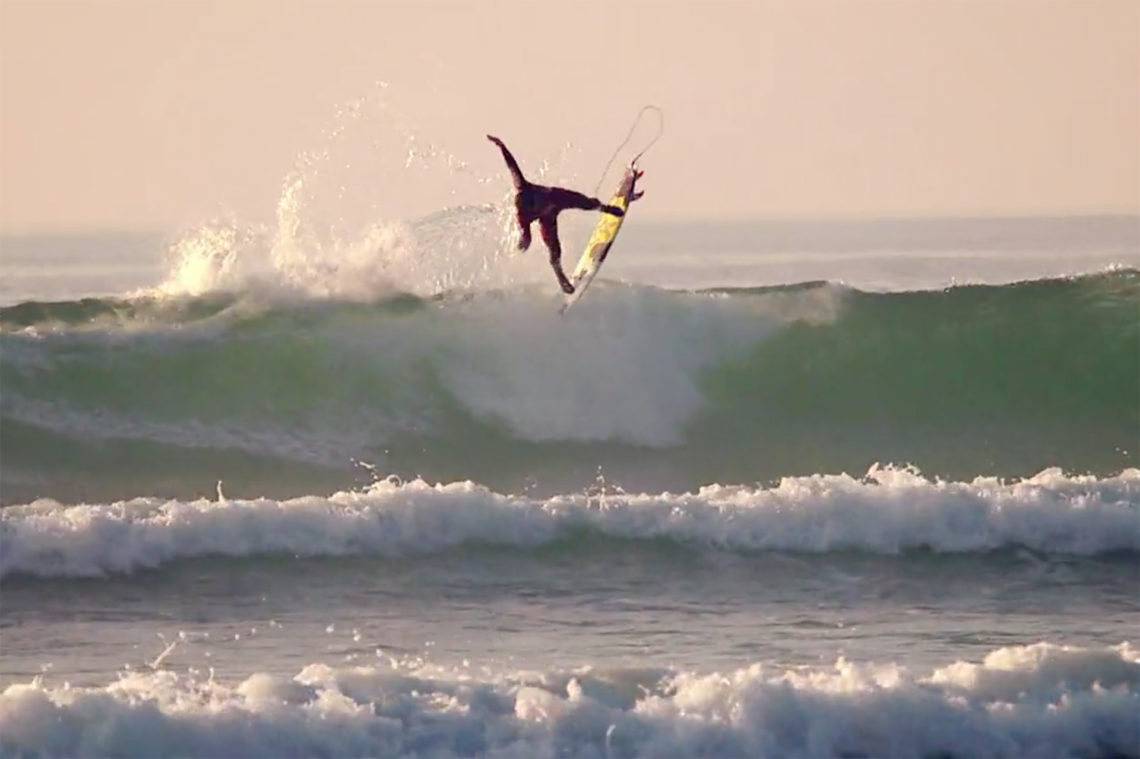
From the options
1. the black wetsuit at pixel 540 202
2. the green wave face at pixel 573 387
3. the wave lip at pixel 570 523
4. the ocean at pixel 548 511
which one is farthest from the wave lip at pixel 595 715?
the green wave face at pixel 573 387

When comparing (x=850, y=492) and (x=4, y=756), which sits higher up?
(x=850, y=492)

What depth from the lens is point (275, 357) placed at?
52.6 ft

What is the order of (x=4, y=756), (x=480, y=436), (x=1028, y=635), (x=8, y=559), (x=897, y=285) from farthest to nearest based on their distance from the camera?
(x=897, y=285), (x=480, y=436), (x=8, y=559), (x=1028, y=635), (x=4, y=756)

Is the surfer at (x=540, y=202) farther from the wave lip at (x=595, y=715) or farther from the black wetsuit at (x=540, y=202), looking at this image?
the wave lip at (x=595, y=715)

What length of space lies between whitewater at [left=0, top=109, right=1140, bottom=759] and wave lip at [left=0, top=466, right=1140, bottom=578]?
0.03 meters

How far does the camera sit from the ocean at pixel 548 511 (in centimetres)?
827

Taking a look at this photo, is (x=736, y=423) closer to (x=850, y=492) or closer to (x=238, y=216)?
(x=850, y=492)

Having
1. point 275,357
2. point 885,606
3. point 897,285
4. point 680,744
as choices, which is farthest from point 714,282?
point 680,744

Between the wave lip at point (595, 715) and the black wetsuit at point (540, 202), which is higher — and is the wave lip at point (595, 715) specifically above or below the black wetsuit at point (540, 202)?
below

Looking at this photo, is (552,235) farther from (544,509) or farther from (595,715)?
(595,715)

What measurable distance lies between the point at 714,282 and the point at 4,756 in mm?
16383

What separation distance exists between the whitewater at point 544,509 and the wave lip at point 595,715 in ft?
0.06

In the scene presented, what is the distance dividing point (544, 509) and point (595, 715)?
152 inches

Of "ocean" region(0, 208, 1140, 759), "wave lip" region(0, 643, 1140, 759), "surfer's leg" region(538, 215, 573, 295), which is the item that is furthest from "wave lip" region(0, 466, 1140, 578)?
"wave lip" region(0, 643, 1140, 759)
